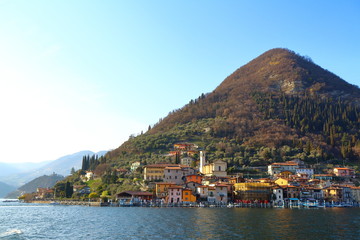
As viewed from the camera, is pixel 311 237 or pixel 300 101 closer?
pixel 311 237

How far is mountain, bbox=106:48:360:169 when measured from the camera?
12669 centimetres

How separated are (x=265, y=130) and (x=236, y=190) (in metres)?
61.7

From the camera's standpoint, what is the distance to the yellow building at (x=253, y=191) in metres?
91.4

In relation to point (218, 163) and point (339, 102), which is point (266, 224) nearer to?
point (218, 163)

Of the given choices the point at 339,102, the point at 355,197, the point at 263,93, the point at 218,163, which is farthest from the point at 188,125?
the point at 355,197

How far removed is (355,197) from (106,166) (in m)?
82.9

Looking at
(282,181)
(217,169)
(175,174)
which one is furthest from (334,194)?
(175,174)

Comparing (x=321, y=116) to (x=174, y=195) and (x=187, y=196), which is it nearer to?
(x=187, y=196)

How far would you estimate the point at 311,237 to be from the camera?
37406 mm

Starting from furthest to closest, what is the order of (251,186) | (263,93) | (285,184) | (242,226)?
(263,93), (285,184), (251,186), (242,226)

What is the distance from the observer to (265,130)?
492ft

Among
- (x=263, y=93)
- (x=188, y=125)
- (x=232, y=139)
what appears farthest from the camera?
(x=263, y=93)

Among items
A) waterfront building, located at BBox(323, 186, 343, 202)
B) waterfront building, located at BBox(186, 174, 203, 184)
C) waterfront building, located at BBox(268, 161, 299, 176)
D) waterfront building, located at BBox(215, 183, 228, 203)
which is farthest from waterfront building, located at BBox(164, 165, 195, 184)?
waterfront building, located at BBox(323, 186, 343, 202)

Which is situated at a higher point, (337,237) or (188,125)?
(188,125)
